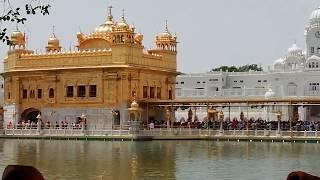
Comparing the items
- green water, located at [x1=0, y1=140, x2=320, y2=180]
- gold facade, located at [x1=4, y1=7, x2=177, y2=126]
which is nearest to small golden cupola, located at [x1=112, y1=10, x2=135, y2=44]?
gold facade, located at [x1=4, y1=7, x2=177, y2=126]

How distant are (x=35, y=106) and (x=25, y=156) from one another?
20315 mm

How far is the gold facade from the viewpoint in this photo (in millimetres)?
39250

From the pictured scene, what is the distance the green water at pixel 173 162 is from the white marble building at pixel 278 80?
2844 centimetres

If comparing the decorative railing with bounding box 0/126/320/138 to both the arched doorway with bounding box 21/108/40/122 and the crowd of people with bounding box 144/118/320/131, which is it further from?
the arched doorway with bounding box 21/108/40/122

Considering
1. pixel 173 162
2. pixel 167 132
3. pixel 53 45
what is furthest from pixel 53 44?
pixel 173 162

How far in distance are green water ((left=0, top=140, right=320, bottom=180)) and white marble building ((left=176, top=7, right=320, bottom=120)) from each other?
28439mm

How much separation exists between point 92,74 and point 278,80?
2569 centimetres

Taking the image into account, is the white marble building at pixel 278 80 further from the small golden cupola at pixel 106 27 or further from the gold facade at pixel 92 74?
the small golden cupola at pixel 106 27

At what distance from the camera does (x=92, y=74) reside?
4034 cm

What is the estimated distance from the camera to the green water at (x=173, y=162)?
16.3m

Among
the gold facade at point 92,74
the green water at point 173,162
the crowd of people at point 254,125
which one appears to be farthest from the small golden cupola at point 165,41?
the green water at point 173,162

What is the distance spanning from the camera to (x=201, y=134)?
34.5m

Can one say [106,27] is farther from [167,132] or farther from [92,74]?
[167,132]

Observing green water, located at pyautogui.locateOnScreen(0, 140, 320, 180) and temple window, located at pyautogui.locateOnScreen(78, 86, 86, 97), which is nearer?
green water, located at pyautogui.locateOnScreen(0, 140, 320, 180)
